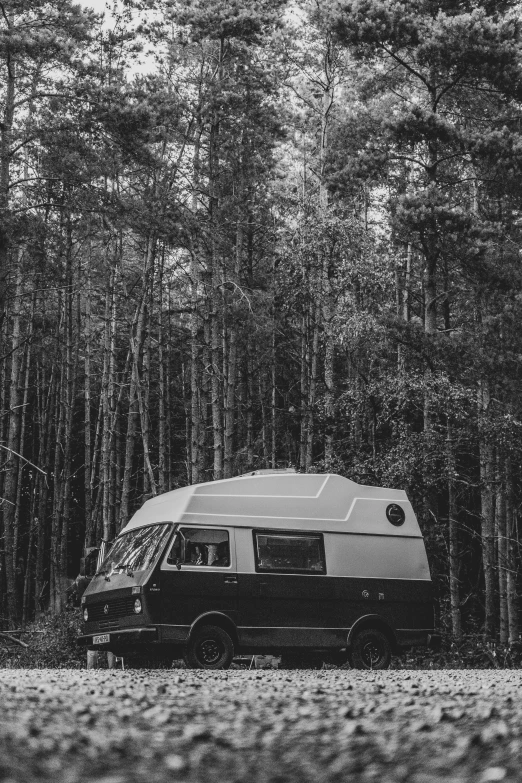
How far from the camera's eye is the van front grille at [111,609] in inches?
520

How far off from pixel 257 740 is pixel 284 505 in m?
10.1

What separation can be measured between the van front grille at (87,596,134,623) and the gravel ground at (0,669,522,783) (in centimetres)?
780

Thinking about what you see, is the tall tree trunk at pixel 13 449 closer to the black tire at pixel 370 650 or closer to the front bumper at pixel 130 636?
the front bumper at pixel 130 636

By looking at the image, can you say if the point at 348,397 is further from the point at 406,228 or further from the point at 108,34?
the point at 108,34

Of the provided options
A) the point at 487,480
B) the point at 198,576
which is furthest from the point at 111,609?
Answer: the point at 487,480

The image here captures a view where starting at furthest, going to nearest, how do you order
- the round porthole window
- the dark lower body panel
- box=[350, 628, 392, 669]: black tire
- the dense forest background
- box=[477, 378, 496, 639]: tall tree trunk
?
box=[477, 378, 496, 639]: tall tree trunk < the dense forest background < the round porthole window < box=[350, 628, 392, 669]: black tire < the dark lower body panel

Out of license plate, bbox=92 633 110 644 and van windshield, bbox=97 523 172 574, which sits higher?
van windshield, bbox=97 523 172 574

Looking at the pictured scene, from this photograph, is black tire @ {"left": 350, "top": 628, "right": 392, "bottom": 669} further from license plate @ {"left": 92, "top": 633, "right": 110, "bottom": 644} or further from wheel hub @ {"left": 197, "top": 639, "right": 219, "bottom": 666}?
license plate @ {"left": 92, "top": 633, "right": 110, "bottom": 644}

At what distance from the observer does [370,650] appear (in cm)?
1436

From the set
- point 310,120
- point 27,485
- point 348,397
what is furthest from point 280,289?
point 27,485

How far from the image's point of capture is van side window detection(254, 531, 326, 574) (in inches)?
545

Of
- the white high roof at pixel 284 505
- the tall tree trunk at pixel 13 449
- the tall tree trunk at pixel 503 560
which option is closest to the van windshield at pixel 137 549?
the white high roof at pixel 284 505

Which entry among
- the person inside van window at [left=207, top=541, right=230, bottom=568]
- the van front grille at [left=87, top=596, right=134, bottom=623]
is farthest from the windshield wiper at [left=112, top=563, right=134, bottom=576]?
the person inside van window at [left=207, top=541, right=230, bottom=568]

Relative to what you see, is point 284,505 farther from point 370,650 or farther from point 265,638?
point 370,650
